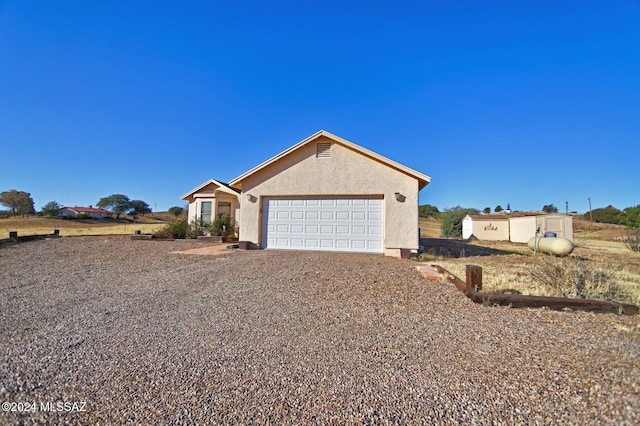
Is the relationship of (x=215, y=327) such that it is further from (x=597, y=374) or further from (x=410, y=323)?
(x=597, y=374)

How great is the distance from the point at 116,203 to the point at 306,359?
78.7 m

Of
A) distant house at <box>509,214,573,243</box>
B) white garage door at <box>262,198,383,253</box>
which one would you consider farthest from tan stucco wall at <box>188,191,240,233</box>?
distant house at <box>509,214,573,243</box>

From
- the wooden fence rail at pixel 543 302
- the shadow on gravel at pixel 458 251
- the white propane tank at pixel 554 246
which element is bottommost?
→ the wooden fence rail at pixel 543 302

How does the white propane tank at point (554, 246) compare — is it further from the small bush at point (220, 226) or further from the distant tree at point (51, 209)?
the distant tree at point (51, 209)

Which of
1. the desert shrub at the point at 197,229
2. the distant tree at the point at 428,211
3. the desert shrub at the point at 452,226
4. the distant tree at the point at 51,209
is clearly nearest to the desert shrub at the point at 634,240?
the desert shrub at the point at 452,226

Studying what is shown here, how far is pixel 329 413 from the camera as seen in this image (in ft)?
6.63

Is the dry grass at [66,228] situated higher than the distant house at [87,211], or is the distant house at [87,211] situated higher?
the distant house at [87,211]

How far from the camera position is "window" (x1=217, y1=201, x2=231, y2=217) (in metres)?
17.3

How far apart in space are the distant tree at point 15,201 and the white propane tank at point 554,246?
236 feet

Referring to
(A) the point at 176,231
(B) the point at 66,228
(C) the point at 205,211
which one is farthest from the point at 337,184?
(B) the point at 66,228

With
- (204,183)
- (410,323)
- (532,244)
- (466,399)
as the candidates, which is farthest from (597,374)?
(204,183)

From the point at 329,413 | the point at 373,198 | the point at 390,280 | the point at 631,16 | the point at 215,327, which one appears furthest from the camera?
the point at 373,198

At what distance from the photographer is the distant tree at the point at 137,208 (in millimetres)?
66000

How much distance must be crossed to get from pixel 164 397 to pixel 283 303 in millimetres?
2406
